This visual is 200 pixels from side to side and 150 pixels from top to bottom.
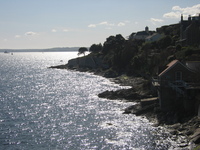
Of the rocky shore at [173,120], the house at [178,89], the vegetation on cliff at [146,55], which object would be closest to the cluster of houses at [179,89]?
the house at [178,89]

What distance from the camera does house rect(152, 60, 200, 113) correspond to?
39.1 meters

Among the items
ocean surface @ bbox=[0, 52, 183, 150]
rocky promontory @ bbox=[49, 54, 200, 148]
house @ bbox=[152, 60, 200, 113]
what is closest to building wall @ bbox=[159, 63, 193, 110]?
house @ bbox=[152, 60, 200, 113]

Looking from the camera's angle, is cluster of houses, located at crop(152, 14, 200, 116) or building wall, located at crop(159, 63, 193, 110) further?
building wall, located at crop(159, 63, 193, 110)

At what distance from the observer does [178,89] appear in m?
40.8

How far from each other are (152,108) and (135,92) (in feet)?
53.5

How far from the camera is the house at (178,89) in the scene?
3909 centimetres

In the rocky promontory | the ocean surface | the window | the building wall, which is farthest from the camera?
the window

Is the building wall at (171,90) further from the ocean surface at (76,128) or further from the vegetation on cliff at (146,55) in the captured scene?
the vegetation on cliff at (146,55)

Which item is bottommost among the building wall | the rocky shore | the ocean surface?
the ocean surface

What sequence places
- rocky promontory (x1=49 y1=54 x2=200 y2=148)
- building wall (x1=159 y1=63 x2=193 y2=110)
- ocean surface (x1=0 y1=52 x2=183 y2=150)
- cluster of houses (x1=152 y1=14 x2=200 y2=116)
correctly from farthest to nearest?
building wall (x1=159 y1=63 x2=193 y2=110) → cluster of houses (x1=152 y1=14 x2=200 y2=116) → ocean surface (x1=0 y1=52 x2=183 y2=150) → rocky promontory (x1=49 y1=54 x2=200 y2=148)

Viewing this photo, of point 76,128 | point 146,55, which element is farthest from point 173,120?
point 146,55

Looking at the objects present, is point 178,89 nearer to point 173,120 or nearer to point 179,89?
point 179,89

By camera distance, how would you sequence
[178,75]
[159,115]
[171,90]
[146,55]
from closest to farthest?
[159,115], [171,90], [178,75], [146,55]

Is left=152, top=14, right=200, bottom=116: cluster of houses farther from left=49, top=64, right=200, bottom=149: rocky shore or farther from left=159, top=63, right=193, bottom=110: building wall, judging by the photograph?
left=49, top=64, right=200, bottom=149: rocky shore
